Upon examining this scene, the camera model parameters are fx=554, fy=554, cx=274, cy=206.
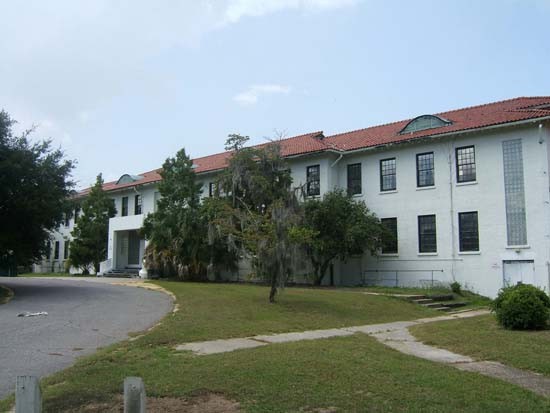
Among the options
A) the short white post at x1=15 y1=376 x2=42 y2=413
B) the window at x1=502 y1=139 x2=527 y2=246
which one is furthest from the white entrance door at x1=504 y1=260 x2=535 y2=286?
the short white post at x1=15 y1=376 x2=42 y2=413

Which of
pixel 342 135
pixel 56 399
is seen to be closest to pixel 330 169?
pixel 342 135

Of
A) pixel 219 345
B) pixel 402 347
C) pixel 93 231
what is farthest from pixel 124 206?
pixel 402 347

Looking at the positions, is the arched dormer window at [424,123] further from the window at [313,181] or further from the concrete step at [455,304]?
the concrete step at [455,304]

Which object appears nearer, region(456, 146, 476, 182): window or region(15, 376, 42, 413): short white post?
region(15, 376, 42, 413): short white post

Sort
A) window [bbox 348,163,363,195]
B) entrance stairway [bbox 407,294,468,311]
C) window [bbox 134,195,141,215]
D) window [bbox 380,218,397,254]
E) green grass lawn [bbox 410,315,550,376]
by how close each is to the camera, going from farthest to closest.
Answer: window [bbox 134,195,141,215] < window [bbox 348,163,363,195] < window [bbox 380,218,397,254] < entrance stairway [bbox 407,294,468,311] < green grass lawn [bbox 410,315,550,376]

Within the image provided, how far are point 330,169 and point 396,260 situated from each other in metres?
6.17

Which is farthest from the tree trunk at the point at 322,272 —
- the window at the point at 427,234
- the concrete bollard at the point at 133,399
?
the concrete bollard at the point at 133,399

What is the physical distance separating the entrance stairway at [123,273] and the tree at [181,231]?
400cm

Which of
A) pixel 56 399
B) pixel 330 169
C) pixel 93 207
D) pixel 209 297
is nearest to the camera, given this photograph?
pixel 56 399

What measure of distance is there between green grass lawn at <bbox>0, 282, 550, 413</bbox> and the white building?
1405 centimetres

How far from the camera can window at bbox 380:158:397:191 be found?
28859 mm

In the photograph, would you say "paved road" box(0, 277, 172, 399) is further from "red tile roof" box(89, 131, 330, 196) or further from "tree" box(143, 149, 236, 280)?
"red tile roof" box(89, 131, 330, 196)

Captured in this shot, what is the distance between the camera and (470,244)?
25.7 meters

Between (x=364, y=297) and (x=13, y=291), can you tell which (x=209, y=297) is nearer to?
(x=364, y=297)
